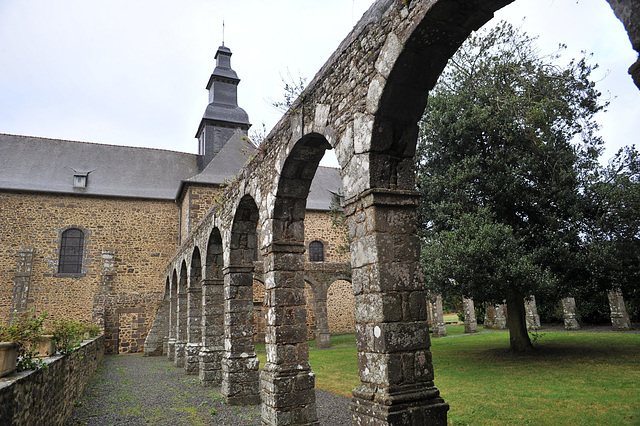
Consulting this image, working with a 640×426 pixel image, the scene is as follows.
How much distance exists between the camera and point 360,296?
3590 mm

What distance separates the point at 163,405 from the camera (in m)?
7.43

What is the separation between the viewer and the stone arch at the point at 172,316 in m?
14.6

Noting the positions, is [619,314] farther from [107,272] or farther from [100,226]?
[100,226]

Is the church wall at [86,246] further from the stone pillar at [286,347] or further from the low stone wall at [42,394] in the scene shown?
the stone pillar at [286,347]

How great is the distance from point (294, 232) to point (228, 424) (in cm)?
279

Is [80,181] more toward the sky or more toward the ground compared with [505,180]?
more toward the sky

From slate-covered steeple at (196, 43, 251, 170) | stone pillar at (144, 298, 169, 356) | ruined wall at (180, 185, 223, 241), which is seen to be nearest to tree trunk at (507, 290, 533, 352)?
ruined wall at (180, 185, 223, 241)

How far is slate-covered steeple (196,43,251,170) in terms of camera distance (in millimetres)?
22547

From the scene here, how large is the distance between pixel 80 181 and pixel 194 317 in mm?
11405

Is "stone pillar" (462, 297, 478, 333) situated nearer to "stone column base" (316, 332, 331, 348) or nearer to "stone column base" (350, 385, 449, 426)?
"stone column base" (316, 332, 331, 348)

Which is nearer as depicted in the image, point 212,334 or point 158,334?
point 212,334

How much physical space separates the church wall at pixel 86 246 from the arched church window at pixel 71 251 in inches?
10.1

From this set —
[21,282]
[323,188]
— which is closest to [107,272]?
[21,282]

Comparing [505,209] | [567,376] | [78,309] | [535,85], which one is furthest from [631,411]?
[78,309]
